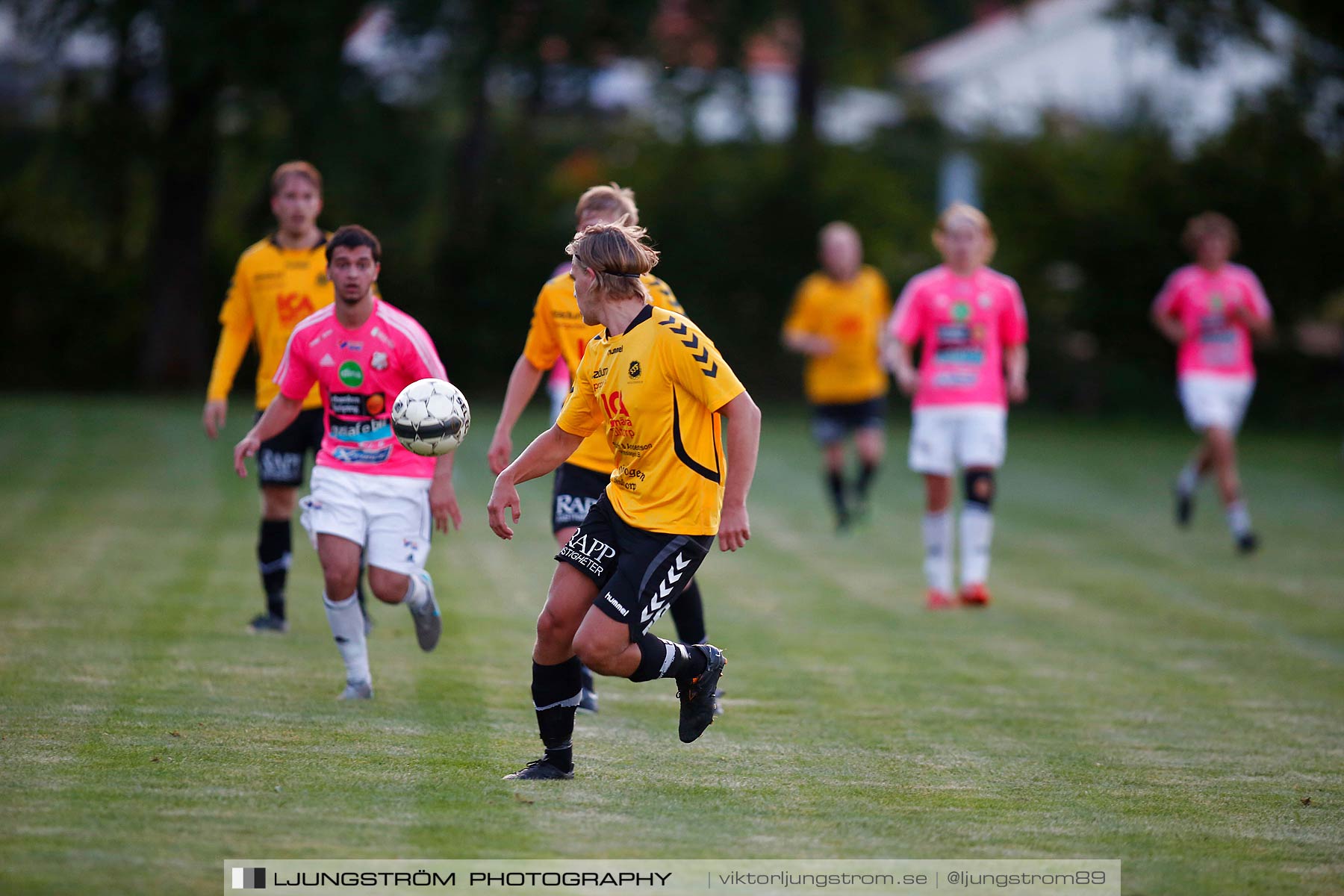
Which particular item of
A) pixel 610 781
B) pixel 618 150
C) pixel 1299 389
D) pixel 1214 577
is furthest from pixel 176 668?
pixel 618 150

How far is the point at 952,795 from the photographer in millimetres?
5363

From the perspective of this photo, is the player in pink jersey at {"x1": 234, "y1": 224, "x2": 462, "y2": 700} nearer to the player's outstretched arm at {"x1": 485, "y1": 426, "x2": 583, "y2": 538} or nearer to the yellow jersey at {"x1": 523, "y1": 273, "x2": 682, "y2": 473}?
the yellow jersey at {"x1": 523, "y1": 273, "x2": 682, "y2": 473}

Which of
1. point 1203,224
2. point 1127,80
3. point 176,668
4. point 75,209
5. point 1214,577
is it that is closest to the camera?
point 176,668

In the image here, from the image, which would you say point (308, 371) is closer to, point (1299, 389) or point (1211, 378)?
point (1211, 378)

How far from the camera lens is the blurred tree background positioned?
21.8m

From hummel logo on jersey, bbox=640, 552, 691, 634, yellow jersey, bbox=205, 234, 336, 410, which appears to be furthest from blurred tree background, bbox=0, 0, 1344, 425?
hummel logo on jersey, bbox=640, 552, 691, 634

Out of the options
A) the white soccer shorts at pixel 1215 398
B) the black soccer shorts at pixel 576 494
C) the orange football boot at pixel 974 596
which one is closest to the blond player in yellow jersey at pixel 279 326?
the black soccer shorts at pixel 576 494

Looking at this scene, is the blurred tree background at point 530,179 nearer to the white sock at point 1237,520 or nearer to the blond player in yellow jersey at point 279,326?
the white sock at point 1237,520

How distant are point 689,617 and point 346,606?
1404mm

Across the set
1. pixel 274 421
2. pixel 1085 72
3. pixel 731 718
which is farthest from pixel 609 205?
pixel 1085 72

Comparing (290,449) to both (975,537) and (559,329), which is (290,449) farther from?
(975,537)

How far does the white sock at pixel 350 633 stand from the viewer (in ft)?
21.2

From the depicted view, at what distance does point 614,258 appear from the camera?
5250 mm

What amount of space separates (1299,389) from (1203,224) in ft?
42.0
